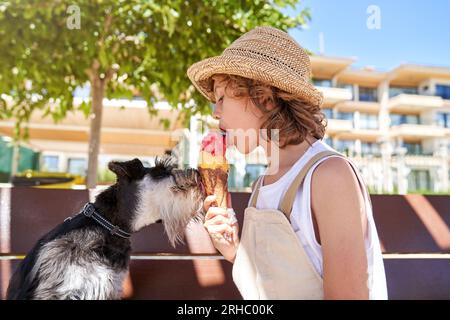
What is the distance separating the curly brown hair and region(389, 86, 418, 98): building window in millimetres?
51787

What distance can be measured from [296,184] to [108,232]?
128 centimetres

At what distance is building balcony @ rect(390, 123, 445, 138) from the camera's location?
4659 cm

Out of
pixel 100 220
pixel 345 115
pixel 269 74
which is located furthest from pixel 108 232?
pixel 345 115

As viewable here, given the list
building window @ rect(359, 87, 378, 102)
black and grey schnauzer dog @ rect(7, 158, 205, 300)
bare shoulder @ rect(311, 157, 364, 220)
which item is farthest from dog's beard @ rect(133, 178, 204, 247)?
building window @ rect(359, 87, 378, 102)

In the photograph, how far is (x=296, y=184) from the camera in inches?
62.6

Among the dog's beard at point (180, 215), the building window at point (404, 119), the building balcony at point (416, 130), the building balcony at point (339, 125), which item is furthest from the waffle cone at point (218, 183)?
the building window at point (404, 119)

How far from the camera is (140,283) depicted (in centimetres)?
258

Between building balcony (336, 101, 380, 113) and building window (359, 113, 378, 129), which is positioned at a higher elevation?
building balcony (336, 101, 380, 113)

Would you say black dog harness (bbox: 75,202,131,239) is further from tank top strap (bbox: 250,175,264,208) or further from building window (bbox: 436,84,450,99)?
building window (bbox: 436,84,450,99)

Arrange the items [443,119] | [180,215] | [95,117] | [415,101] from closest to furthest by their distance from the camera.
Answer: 1. [180,215]
2. [95,117]
3. [415,101]
4. [443,119]

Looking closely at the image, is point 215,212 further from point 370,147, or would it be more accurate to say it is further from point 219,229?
point 370,147

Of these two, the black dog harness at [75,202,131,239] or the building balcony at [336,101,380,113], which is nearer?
the black dog harness at [75,202,131,239]
